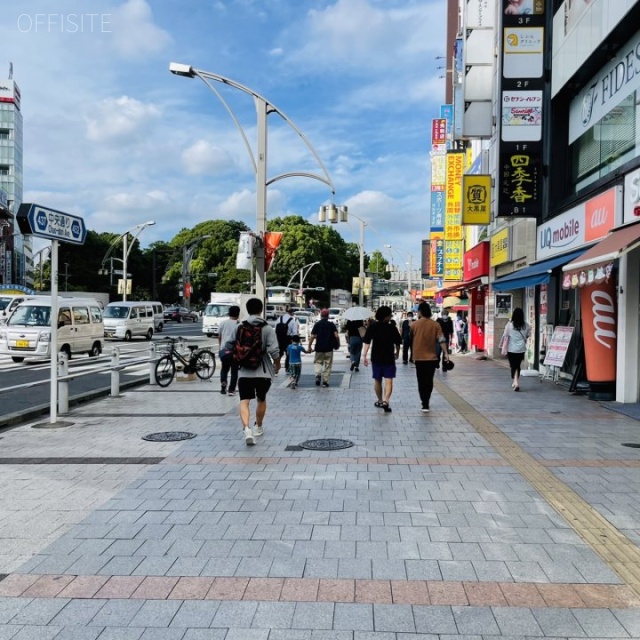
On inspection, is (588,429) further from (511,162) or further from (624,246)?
(511,162)

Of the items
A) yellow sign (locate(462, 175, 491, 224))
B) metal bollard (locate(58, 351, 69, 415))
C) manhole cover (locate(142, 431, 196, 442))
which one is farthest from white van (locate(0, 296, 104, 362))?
yellow sign (locate(462, 175, 491, 224))

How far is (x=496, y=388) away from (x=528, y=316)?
6.42 m

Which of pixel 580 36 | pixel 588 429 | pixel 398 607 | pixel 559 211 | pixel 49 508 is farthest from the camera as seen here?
pixel 559 211

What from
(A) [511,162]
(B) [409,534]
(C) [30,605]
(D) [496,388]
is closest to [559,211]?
(A) [511,162]

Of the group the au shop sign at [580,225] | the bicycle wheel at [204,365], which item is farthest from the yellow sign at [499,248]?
the bicycle wheel at [204,365]

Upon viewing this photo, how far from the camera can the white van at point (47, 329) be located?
19469mm

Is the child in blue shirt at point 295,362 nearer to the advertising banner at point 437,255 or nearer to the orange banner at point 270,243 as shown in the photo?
the orange banner at point 270,243

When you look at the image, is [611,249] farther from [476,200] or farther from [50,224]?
[476,200]

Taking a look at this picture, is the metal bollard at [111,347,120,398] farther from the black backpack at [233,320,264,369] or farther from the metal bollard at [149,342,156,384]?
the black backpack at [233,320,264,369]

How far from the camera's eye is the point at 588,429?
29.3 feet

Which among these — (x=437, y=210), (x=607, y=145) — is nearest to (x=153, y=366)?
(x=607, y=145)

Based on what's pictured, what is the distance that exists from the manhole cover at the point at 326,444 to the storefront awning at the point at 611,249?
15.6ft

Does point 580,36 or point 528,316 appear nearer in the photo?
point 580,36

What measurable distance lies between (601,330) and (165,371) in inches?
348
